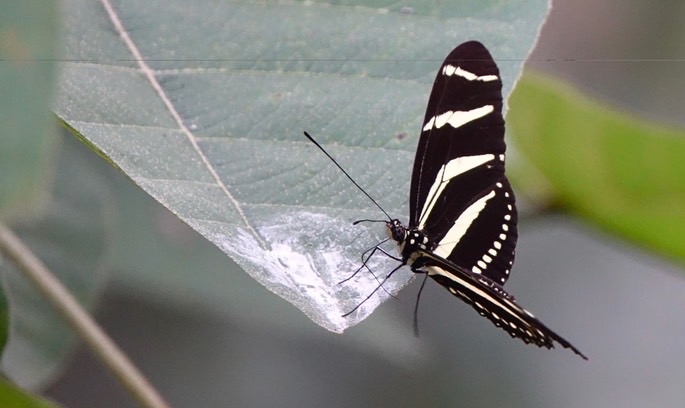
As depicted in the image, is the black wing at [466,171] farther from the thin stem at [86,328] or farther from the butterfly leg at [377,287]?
the thin stem at [86,328]

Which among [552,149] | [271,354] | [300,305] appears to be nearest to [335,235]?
[300,305]

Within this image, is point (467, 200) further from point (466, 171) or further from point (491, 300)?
point (491, 300)

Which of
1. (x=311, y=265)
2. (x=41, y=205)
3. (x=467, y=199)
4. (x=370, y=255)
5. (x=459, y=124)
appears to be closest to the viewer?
(x=41, y=205)

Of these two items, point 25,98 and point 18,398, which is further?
point 18,398

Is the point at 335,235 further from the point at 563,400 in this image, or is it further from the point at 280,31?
the point at 563,400

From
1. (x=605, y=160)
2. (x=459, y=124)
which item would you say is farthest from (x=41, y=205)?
(x=605, y=160)

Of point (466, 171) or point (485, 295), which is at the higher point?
point (466, 171)

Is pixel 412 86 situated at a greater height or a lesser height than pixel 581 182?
greater

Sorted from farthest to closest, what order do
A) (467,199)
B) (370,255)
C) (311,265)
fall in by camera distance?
1. (467,199)
2. (370,255)
3. (311,265)
